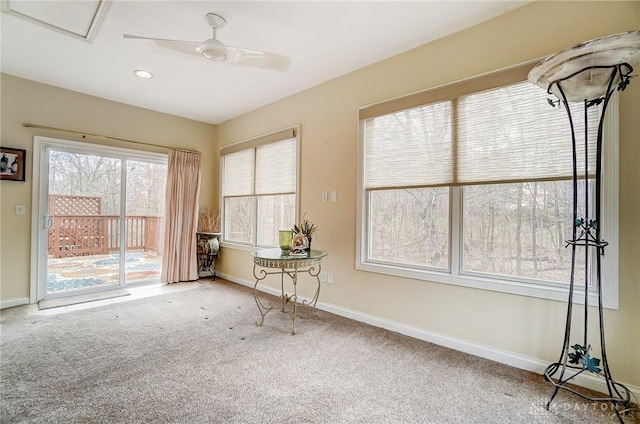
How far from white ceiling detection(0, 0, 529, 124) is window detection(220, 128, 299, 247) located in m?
0.77

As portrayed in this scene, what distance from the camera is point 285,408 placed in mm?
1676

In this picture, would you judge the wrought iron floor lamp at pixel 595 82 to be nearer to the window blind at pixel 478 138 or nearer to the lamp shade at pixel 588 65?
the lamp shade at pixel 588 65

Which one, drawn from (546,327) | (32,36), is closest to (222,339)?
(546,327)

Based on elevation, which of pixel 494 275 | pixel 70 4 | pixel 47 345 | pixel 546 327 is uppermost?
pixel 70 4

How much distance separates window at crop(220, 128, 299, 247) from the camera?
3885 mm

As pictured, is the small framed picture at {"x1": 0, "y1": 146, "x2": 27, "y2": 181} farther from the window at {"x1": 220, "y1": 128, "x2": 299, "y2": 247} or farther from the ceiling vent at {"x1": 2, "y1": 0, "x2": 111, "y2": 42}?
the window at {"x1": 220, "y1": 128, "x2": 299, "y2": 247}

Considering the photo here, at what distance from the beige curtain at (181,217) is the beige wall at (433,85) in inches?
63.3

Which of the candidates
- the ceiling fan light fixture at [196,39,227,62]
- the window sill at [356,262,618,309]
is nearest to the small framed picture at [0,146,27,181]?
the ceiling fan light fixture at [196,39,227,62]

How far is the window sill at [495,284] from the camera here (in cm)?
194

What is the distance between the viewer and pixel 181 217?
4.59 meters

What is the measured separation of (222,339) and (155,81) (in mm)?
3038

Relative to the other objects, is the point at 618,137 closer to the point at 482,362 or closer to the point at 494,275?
the point at 494,275

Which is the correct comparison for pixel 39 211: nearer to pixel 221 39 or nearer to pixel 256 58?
pixel 221 39

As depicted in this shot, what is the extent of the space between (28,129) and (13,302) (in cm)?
203
